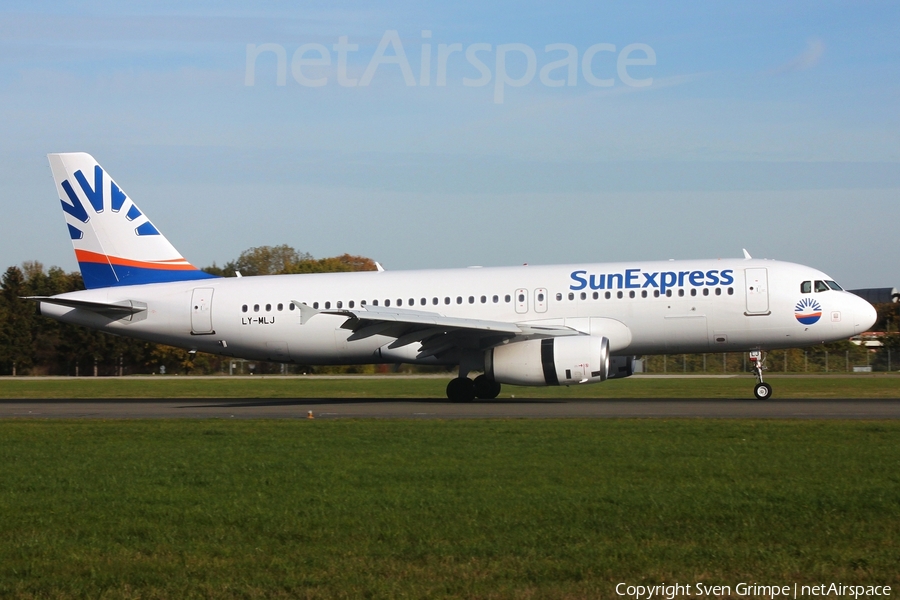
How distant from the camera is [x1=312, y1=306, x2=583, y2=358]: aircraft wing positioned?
2586cm

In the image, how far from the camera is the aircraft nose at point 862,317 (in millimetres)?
26547

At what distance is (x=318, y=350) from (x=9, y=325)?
54134 millimetres

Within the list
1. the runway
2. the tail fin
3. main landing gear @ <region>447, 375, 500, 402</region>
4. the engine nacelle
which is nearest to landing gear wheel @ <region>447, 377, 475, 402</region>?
main landing gear @ <region>447, 375, 500, 402</region>

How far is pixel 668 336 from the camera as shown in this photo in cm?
2697

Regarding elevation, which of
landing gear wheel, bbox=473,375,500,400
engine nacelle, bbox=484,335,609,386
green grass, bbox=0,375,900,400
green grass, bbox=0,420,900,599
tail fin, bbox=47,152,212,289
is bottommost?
green grass, bbox=0,420,900,599

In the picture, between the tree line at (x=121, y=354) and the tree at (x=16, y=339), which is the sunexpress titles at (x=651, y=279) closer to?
the tree line at (x=121, y=354)

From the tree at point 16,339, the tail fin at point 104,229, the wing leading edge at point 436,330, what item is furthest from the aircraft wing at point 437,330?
the tree at point 16,339

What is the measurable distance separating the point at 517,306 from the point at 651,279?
Answer: 376 centimetres

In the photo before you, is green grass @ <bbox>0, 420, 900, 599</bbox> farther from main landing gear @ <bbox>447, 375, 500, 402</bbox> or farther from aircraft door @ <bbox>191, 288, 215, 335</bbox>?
aircraft door @ <bbox>191, 288, 215, 335</bbox>

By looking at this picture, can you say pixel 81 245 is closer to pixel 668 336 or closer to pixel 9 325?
pixel 668 336

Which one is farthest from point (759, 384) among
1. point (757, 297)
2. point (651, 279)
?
point (651, 279)

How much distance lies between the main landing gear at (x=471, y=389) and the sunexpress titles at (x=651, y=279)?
3.66 metres

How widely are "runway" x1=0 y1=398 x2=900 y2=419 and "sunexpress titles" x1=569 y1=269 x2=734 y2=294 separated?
3127 millimetres

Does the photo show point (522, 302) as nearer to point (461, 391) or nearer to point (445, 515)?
point (461, 391)
